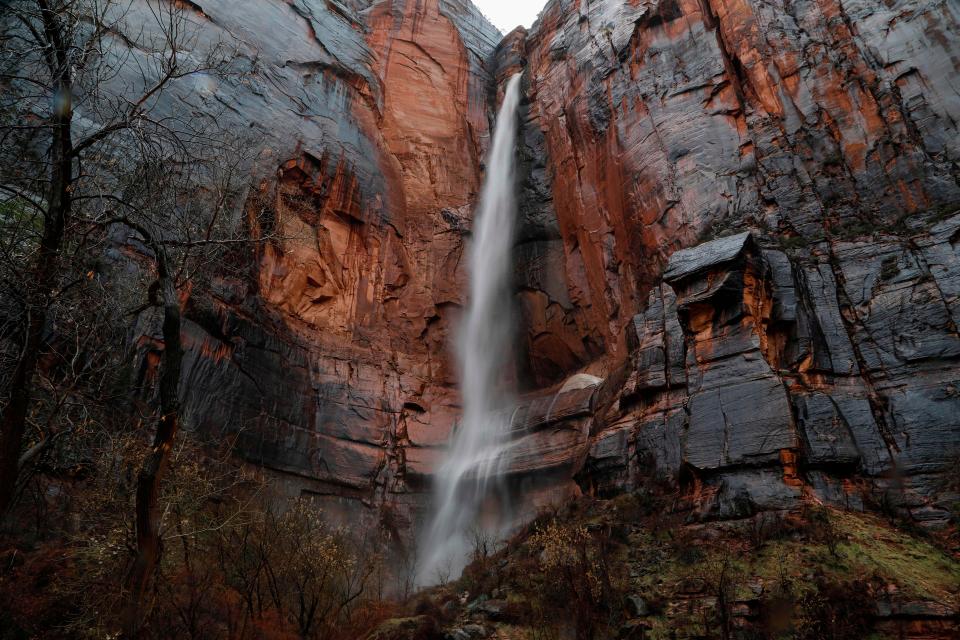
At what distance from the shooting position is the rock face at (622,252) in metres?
17.0

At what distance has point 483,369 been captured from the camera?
30531 millimetres

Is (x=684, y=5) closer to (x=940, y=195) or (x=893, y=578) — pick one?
(x=940, y=195)

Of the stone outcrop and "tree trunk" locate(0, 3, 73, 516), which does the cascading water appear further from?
"tree trunk" locate(0, 3, 73, 516)

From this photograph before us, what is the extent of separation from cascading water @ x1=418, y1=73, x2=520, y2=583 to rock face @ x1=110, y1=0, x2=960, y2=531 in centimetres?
86

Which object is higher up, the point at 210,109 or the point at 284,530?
the point at 210,109

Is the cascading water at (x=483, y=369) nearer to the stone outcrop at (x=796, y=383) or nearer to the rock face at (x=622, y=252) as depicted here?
the rock face at (x=622, y=252)

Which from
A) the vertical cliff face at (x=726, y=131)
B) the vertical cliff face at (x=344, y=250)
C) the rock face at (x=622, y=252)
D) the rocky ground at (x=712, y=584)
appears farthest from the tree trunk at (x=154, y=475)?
the vertical cliff face at (x=726, y=131)

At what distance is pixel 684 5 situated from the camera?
92.8 ft

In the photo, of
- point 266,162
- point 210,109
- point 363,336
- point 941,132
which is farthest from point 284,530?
point 941,132

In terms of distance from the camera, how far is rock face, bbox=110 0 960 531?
17.0 meters

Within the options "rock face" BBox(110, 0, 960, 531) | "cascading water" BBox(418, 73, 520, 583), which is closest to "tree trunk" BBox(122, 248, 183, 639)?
"rock face" BBox(110, 0, 960, 531)

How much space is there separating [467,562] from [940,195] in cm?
1890

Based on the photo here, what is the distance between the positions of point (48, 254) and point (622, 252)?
22598 mm

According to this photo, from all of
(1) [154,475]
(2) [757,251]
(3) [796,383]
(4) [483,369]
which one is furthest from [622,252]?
(1) [154,475]
